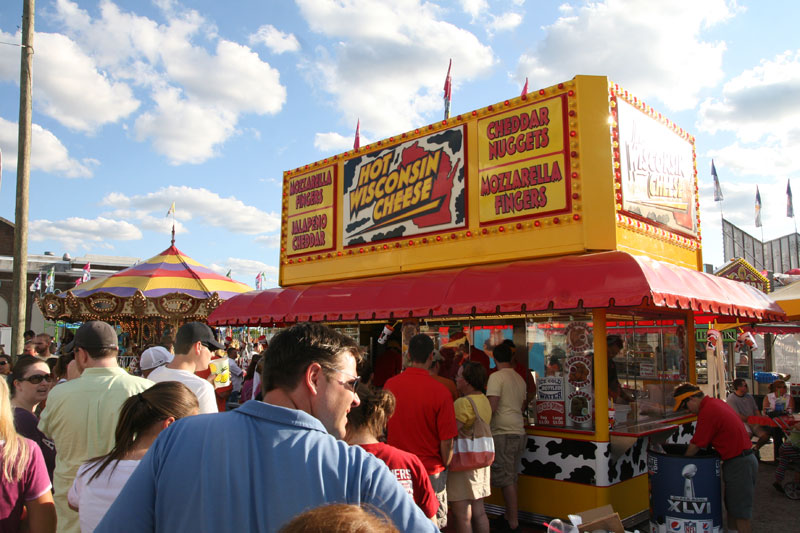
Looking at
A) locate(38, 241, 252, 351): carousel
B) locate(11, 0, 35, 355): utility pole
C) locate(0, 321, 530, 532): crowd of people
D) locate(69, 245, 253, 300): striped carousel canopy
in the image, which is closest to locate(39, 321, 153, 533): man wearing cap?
locate(0, 321, 530, 532): crowd of people

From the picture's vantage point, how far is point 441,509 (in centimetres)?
451

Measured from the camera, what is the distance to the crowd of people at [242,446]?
1470mm

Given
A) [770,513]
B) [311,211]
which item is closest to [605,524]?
[770,513]

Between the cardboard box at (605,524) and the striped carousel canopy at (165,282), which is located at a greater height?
the striped carousel canopy at (165,282)

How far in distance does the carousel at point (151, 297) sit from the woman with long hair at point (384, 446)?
1411 centimetres

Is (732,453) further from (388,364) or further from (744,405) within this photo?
(388,364)

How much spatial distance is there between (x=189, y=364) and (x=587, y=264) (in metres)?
4.22

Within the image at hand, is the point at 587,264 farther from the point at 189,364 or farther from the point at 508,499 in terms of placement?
the point at 189,364

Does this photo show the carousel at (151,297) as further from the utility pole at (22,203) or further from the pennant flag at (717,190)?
the pennant flag at (717,190)

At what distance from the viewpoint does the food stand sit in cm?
648

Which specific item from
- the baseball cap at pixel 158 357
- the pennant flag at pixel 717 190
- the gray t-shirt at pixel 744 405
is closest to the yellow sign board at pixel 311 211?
the baseball cap at pixel 158 357

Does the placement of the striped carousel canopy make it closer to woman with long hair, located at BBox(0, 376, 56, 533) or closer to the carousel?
the carousel

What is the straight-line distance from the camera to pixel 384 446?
3.14 m

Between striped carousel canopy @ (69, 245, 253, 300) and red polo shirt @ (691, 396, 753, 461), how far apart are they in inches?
562
